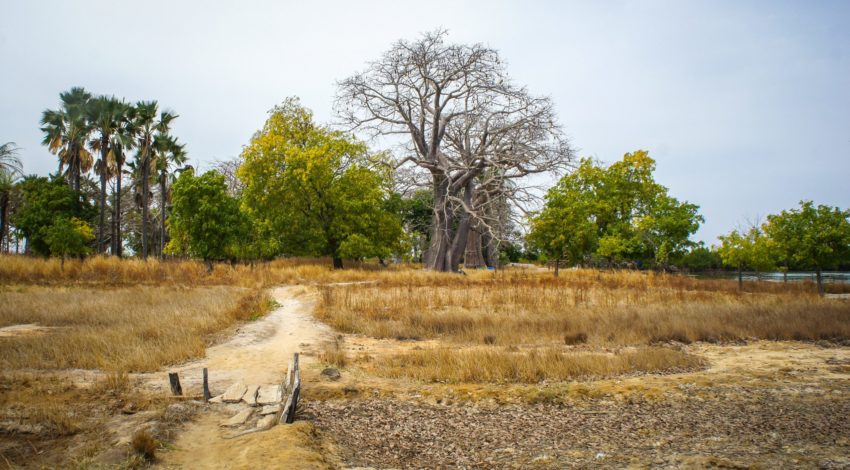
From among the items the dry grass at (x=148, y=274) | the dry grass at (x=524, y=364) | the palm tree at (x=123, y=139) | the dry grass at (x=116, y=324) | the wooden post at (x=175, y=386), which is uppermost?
the palm tree at (x=123, y=139)

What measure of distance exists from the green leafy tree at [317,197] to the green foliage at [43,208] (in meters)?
11.4

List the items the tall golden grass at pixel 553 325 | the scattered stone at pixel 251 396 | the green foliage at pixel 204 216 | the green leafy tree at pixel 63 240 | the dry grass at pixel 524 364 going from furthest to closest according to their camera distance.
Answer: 1. the green leafy tree at pixel 63 240
2. the green foliage at pixel 204 216
3. the tall golden grass at pixel 553 325
4. the dry grass at pixel 524 364
5. the scattered stone at pixel 251 396

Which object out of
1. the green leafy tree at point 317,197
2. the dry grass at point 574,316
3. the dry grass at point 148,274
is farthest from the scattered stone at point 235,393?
the green leafy tree at point 317,197

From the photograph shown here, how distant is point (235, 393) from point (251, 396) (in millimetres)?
266

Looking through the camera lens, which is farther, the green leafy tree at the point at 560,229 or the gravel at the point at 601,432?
the green leafy tree at the point at 560,229

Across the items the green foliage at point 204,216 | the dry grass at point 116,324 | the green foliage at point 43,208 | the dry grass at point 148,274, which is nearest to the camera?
the dry grass at point 116,324

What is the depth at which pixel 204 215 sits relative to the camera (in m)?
24.7

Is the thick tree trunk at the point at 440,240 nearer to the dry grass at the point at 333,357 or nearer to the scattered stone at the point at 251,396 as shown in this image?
the dry grass at the point at 333,357

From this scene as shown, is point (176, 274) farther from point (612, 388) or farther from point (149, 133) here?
point (612, 388)

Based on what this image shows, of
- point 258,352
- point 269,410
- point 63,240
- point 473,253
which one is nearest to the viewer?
point 269,410

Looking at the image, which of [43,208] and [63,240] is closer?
[63,240]

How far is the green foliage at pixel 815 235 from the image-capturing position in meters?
21.9

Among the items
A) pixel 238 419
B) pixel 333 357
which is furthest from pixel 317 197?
A: pixel 238 419

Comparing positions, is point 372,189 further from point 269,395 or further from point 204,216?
point 269,395
